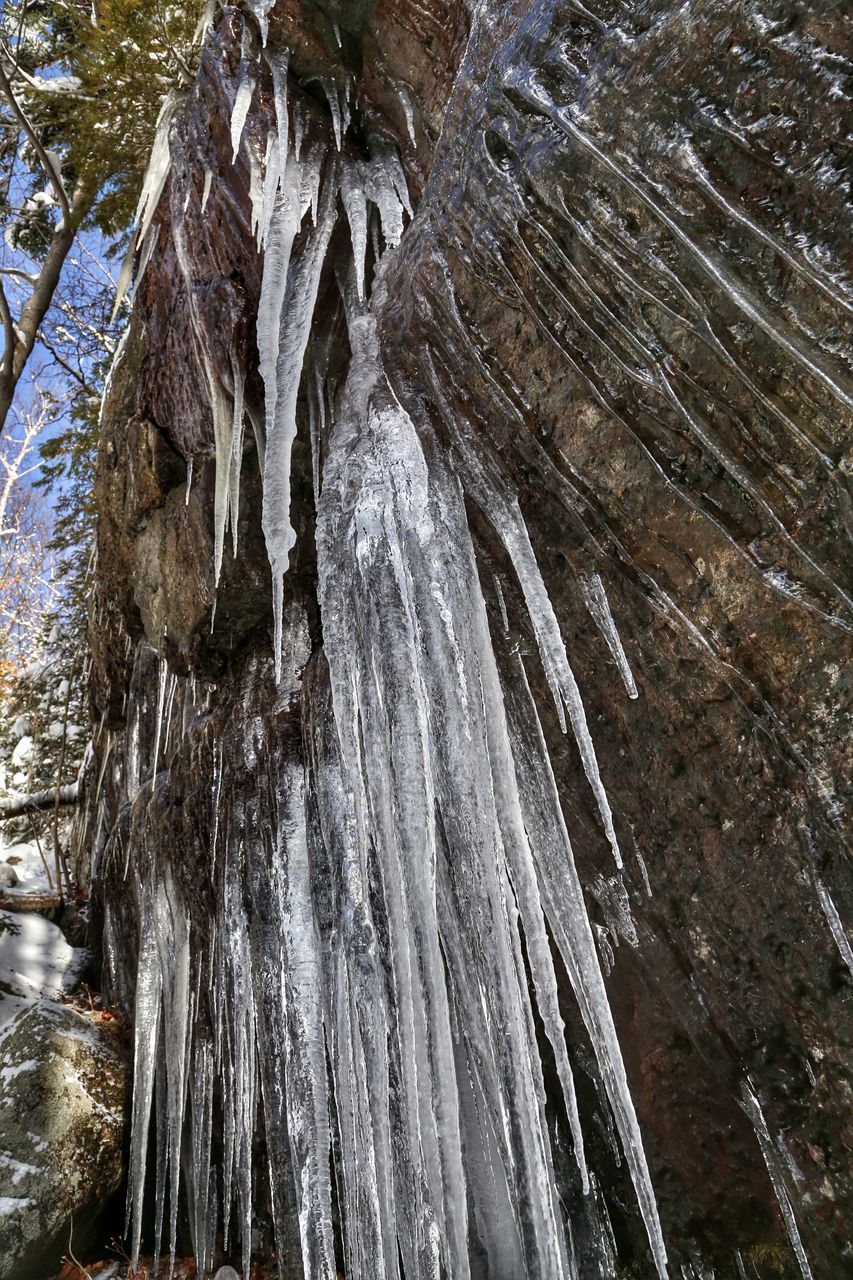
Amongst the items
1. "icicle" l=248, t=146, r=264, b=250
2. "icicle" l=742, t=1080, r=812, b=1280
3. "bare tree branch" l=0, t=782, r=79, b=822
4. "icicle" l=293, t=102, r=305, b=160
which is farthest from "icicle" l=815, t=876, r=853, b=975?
"bare tree branch" l=0, t=782, r=79, b=822

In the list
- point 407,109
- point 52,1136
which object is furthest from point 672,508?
point 52,1136

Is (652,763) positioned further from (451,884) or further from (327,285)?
(327,285)

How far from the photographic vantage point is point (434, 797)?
2.03m

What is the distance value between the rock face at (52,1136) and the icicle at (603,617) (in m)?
3.72

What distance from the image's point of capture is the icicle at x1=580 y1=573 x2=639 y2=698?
6.64ft

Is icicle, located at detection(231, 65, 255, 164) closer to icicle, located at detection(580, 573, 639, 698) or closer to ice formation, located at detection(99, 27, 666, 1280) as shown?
ice formation, located at detection(99, 27, 666, 1280)

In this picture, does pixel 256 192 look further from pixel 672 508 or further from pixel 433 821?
pixel 433 821

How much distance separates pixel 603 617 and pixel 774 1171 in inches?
53.9

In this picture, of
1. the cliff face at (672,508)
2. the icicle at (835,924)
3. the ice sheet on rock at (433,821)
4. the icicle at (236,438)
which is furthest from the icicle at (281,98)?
the icicle at (835,924)

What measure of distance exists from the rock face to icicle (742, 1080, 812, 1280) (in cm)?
340

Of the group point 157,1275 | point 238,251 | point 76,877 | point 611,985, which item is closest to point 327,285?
point 238,251

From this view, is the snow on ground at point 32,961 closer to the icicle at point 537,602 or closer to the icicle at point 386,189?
the icicle at point 537,602

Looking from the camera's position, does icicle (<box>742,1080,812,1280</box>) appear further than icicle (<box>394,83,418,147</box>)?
No

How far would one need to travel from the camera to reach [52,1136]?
4008 millimetres
